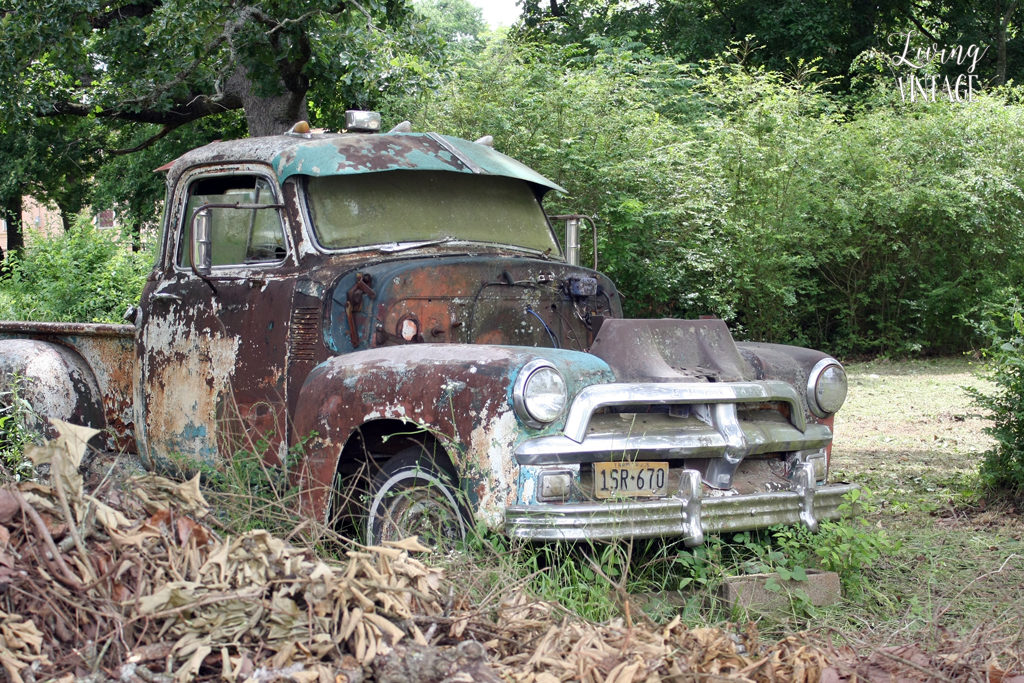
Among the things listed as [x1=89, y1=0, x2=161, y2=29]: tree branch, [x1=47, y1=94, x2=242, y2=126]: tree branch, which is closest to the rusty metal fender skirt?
[x1=89, y1=0, x2=161, y2=29]: tree branch

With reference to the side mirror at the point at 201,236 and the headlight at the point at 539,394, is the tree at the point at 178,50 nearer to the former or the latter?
the side mirror at the point at 201,236

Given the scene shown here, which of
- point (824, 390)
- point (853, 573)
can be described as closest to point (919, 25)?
point (824, 390)

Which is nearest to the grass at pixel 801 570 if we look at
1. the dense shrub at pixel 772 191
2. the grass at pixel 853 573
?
the grass at pixel 853 573

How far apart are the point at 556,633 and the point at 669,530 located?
0.86 m

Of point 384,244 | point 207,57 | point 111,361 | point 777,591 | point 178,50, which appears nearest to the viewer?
point 777,591

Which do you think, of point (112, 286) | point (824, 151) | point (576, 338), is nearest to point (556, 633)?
point (576, 338)

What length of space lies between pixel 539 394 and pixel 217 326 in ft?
6.04

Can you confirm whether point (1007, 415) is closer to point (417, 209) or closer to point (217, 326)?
point (417, 209)

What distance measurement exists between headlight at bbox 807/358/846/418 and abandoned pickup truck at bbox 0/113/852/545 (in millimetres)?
11

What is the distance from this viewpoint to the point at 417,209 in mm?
5008

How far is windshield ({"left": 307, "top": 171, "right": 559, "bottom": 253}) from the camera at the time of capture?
4.79 meters

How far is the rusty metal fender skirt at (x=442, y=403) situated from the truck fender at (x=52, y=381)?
1740mm

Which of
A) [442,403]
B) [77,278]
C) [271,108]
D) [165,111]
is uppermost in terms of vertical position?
[165,111]

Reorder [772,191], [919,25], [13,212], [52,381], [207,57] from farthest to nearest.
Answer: [919,25], [13,212], [772,191], [207,57], [52,381]
